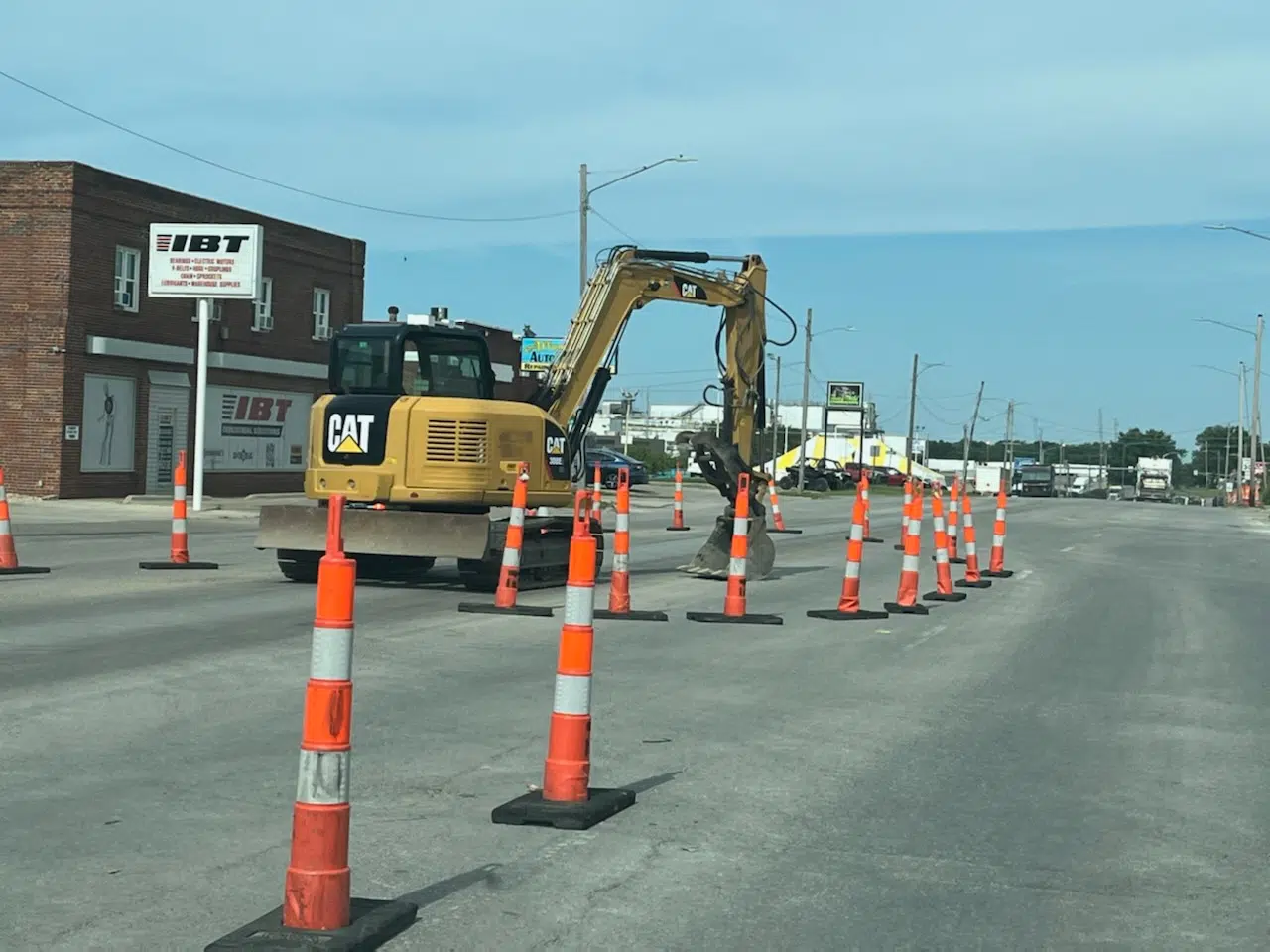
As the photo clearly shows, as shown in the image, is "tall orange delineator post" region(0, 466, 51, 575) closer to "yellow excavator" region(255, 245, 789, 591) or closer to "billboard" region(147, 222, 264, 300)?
"yellow excavator" region(255, 245, 789, 591)

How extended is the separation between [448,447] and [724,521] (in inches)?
177

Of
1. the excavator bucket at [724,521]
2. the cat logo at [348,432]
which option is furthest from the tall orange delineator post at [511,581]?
the excavator bucket at [724,521]

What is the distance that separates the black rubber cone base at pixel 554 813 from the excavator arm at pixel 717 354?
12.2 m

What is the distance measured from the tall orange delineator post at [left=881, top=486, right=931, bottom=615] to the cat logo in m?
5.69

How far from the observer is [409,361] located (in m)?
17.8

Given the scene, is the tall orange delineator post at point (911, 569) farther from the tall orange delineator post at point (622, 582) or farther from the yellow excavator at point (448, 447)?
the yellow excavator at point (448, 447)

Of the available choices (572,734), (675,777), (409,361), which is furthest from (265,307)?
(572,734)

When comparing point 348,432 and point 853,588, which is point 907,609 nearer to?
point 853,588

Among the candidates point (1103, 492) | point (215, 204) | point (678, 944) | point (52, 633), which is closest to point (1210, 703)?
point (678, 944)

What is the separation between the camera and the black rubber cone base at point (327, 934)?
4879 mm

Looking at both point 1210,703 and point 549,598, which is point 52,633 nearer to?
point 549,598

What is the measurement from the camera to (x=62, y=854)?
6.18m

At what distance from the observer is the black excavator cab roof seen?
58.2 ft

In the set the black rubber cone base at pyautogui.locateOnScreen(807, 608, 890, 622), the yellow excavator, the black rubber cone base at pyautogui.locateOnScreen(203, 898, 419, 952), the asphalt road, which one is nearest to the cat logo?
the yellow excavator
